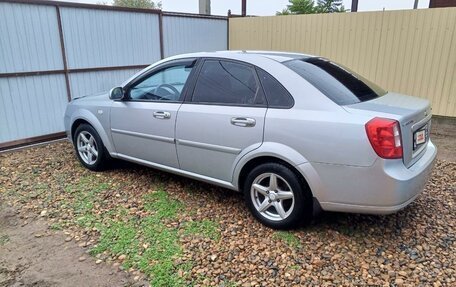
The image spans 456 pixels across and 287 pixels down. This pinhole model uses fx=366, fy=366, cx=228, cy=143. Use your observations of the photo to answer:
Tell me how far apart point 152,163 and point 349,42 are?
18.5ft

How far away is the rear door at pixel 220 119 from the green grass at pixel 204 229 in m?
0.47

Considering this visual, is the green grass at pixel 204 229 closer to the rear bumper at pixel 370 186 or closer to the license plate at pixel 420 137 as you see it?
the rear bumper at pixel 370 186

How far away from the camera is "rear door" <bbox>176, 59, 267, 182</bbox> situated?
131 inches

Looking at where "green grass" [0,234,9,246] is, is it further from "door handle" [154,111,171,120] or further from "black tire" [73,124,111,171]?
"door handle" [154,111,171,120]

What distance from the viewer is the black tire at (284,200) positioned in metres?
3.15

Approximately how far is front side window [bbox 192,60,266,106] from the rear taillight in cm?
96

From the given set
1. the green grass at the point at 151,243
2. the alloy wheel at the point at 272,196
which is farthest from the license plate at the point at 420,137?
the green grass at the point at 151,243

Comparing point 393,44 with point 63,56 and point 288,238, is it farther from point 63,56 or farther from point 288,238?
point 63,56

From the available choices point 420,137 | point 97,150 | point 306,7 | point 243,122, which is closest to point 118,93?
point 97,150

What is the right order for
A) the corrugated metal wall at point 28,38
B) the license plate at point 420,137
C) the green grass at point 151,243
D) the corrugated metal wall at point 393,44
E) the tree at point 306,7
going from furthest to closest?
the tree at point 306,7 < the corrugated metal wall at point 393,44 < the corrugated metal wall at point 28,38 < the license plate at point 420,137 < the green grass at point 151,243

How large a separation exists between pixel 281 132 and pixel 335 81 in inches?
30.5

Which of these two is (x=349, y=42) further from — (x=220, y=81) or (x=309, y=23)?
(x=220, y=81)

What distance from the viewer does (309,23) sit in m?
8.38

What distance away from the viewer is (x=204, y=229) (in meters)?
3.46
